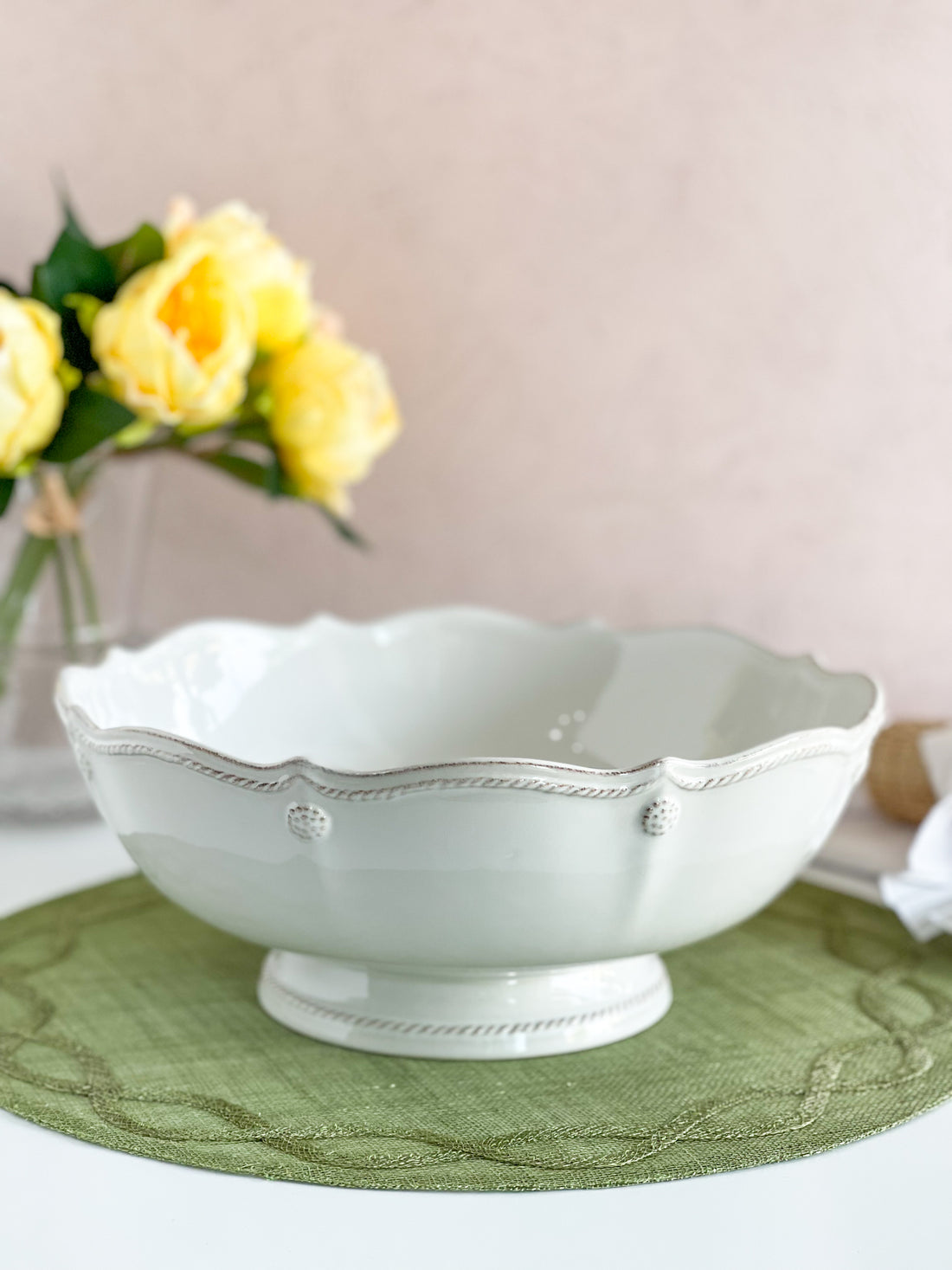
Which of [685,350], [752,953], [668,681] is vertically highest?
[685,350]

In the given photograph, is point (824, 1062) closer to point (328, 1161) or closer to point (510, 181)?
point (328, 1161)

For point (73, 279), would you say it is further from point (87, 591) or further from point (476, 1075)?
point (476, 1075)

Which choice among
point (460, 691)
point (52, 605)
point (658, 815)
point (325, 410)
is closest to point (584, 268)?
point (325, 410)

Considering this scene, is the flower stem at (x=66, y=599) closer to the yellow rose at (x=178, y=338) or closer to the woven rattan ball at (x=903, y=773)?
the yellow rose at (x=178, y=338)

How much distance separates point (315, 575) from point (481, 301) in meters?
0.26

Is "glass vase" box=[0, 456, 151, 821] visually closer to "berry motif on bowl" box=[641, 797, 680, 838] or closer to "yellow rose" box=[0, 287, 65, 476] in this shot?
"yellow rose" box=[0, 287, 65, 476]

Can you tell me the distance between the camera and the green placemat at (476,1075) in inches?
21.2

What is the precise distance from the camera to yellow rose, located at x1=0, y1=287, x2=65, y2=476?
80 centimetres

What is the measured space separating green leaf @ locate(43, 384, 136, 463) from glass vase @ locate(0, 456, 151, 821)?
8cm

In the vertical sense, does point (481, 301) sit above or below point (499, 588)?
above

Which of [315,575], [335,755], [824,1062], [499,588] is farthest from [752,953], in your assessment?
[315,575]

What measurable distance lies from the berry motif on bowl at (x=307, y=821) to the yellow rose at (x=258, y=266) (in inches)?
16.2

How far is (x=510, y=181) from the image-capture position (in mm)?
1053

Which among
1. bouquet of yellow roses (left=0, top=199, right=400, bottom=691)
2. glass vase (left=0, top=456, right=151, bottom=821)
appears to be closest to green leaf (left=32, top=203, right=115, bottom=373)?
bouquet of yellow roses (left=0, top=199, right=400, bottom=691)
